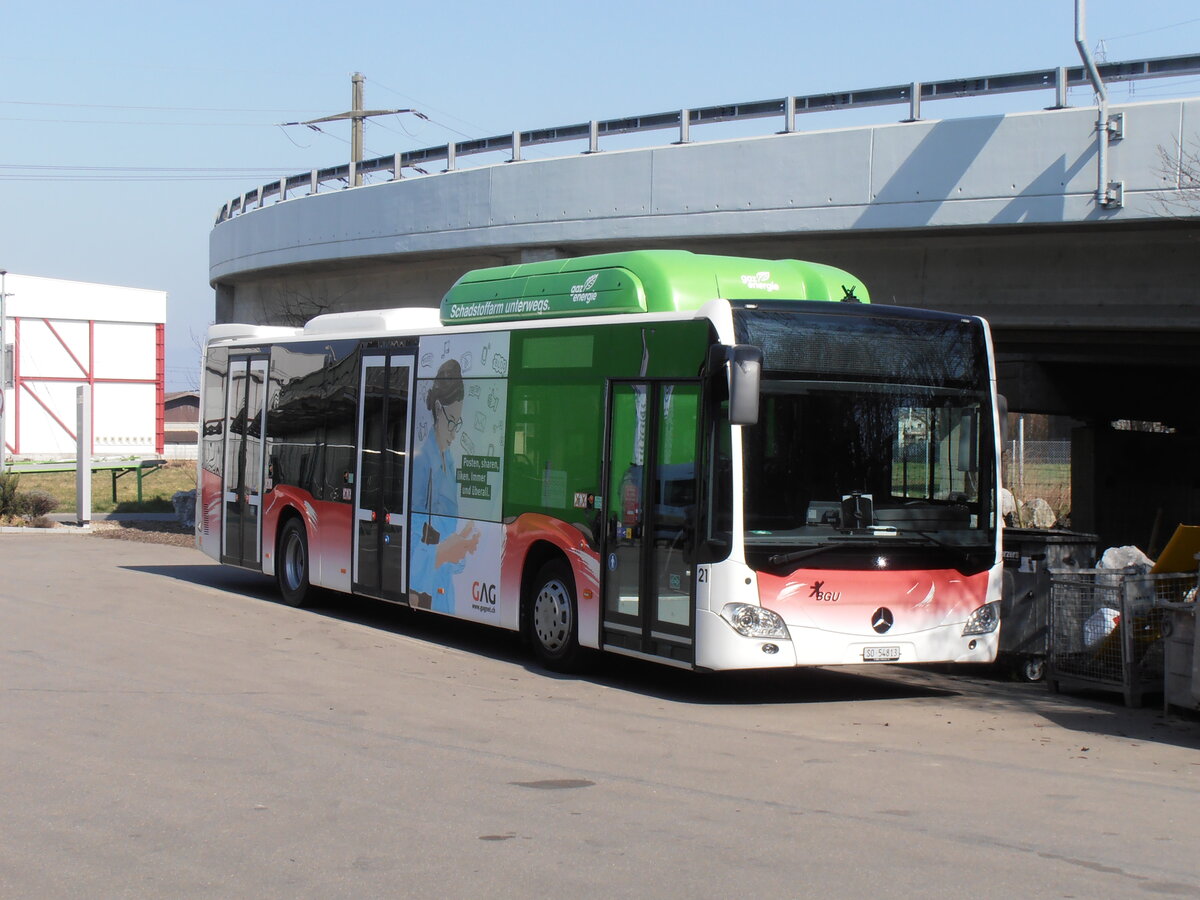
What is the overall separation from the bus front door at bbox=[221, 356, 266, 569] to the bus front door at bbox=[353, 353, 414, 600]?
2.74m

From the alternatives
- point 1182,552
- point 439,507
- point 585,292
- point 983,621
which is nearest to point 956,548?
point 983,621

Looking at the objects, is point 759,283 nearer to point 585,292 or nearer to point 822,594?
point 585,292

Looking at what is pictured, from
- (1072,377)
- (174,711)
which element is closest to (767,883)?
(174,711)

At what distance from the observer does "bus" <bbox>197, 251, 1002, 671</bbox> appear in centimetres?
966

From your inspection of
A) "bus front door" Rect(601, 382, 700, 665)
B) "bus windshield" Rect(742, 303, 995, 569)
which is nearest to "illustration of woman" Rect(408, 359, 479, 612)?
"bus front door" Rect(601, 382, 700, 665)

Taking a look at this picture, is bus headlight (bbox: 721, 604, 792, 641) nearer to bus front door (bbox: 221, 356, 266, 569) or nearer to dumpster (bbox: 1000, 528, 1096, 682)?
dumpster (bbox: 1000, 528, 1096, 682)

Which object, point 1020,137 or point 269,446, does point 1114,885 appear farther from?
point 269,446

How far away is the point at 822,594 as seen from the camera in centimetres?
970

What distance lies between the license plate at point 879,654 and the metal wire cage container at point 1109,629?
5.82 feet

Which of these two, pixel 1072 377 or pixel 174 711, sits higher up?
pixel 1072 377

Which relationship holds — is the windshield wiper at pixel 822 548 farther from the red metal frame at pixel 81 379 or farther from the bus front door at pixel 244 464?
the red metal frame at pixel 81 379

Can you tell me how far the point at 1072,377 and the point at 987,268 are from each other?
10031 mm

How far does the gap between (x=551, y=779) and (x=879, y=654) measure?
3.45 meters

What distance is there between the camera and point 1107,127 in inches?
570
